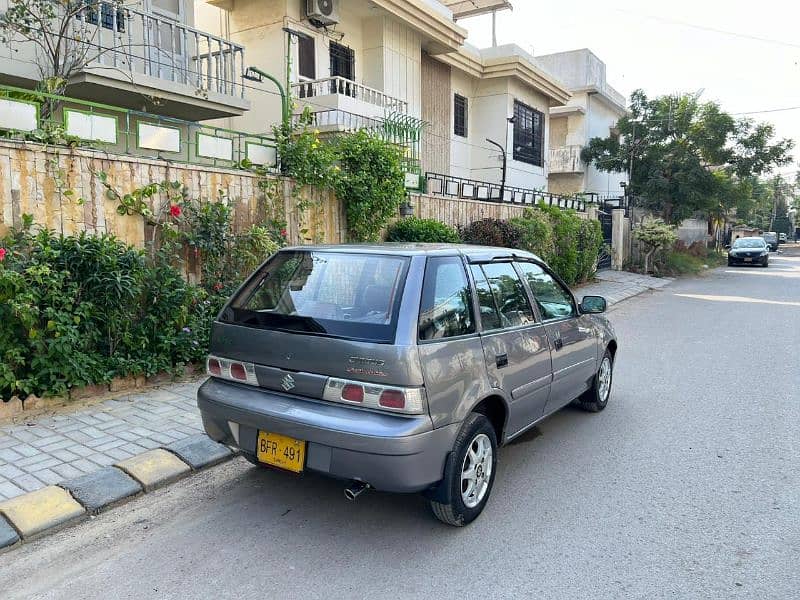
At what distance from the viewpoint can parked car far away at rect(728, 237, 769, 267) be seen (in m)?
28.3

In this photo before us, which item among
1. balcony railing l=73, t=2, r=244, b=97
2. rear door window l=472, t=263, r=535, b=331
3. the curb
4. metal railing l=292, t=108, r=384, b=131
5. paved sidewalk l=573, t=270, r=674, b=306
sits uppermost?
balcony railing l=73, t=2, r=244, b=97

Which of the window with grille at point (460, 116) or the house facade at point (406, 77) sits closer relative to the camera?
the house facade at point (406, 77)

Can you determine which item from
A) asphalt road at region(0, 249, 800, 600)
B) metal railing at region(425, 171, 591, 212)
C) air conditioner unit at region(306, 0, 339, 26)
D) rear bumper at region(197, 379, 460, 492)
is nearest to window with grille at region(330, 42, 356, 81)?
air conditioner unit at region(306, 0, 339, 26)

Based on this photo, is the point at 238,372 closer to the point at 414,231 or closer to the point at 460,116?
the point at 414,231

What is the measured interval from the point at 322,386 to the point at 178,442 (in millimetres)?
1894

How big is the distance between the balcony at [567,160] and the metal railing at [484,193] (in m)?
7.54

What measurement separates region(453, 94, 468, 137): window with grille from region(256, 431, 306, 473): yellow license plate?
17583 mm

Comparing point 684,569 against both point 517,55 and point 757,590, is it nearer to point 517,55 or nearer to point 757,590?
point 757,590

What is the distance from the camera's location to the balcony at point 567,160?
86.0 ft

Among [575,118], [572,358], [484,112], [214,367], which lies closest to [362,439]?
[214,367]

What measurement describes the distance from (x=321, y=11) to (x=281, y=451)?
12018mm

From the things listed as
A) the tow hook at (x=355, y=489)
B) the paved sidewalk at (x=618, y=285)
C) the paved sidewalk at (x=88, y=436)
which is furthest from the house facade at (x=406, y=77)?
the tow hook at (x=355, y=489)

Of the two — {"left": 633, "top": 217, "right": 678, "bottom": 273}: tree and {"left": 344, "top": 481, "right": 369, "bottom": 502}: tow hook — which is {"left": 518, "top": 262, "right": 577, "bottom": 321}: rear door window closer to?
{"left": 344, "top": 481, "right": 369, "bottom": 502}: tow hook

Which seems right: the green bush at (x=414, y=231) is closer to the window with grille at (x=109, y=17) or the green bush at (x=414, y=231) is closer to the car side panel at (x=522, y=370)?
the window with grille at (x=109, y=17)
